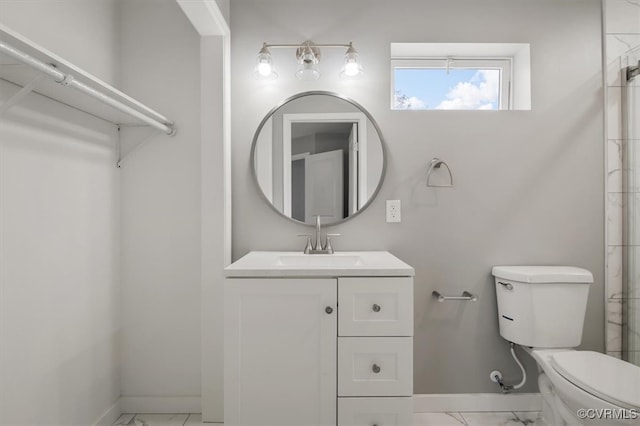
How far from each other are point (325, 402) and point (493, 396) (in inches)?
42.2

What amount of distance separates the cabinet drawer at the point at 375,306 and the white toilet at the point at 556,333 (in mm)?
697

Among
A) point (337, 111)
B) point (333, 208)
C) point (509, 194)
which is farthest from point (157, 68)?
point (509, 194)

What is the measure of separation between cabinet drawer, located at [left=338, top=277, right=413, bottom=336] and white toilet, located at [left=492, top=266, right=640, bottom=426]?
697mm

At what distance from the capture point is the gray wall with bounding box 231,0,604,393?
1.89 metres

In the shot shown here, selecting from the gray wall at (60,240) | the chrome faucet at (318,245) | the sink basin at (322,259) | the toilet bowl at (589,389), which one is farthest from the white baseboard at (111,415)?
the toilet bowl at (589,389)

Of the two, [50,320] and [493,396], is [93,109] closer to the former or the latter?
[50,320]

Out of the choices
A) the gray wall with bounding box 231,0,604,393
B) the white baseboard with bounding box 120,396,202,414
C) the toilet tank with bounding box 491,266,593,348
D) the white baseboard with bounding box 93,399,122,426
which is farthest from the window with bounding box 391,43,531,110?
the white baseboard with bounding box 93,399,122,426

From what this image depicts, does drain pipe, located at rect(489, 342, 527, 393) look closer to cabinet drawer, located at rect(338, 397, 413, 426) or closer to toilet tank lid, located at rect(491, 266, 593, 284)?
toilet tank lid, located at rect(491, 266, 593, 284)

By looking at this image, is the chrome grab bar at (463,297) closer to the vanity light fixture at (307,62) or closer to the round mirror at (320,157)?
the round mirror at (320,157)

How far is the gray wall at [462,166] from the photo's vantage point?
6.21 feet

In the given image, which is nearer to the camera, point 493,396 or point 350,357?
point 350,357

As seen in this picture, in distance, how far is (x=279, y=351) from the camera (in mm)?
1396

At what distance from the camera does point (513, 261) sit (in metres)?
1.90

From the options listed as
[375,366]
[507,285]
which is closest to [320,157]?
[375,366]
